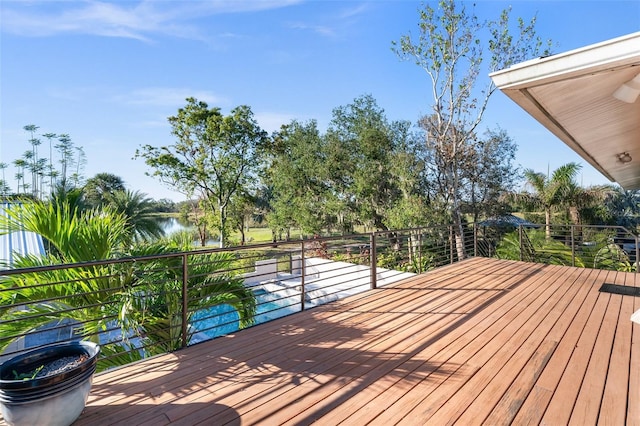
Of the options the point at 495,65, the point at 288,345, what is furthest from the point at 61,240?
the point at 495,65

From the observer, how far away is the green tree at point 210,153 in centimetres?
1641

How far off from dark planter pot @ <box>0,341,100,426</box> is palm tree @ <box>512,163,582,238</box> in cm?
1486

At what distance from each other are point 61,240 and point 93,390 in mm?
1202

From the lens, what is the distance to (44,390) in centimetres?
140

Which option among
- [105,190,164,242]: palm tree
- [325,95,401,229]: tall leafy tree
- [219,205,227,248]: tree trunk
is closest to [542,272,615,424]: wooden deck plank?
[105,190,164,242]: palm tree

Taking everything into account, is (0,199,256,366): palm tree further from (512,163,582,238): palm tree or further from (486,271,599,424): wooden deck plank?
(512,163,582,238): palm tree

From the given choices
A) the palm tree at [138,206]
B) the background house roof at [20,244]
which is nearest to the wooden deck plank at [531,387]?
the background house roof at [20,244]

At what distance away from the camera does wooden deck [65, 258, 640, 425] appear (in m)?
1.67

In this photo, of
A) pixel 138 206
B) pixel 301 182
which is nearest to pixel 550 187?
pixel 301 182

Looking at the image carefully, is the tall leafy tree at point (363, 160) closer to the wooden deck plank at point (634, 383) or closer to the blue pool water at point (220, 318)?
the blue pool water at point (220, 318)

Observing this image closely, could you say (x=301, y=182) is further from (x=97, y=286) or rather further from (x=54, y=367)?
(x=54, y=367)

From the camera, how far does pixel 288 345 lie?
2.58m

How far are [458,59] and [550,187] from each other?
664 cm

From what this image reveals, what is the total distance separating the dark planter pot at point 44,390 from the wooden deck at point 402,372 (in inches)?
8.2
